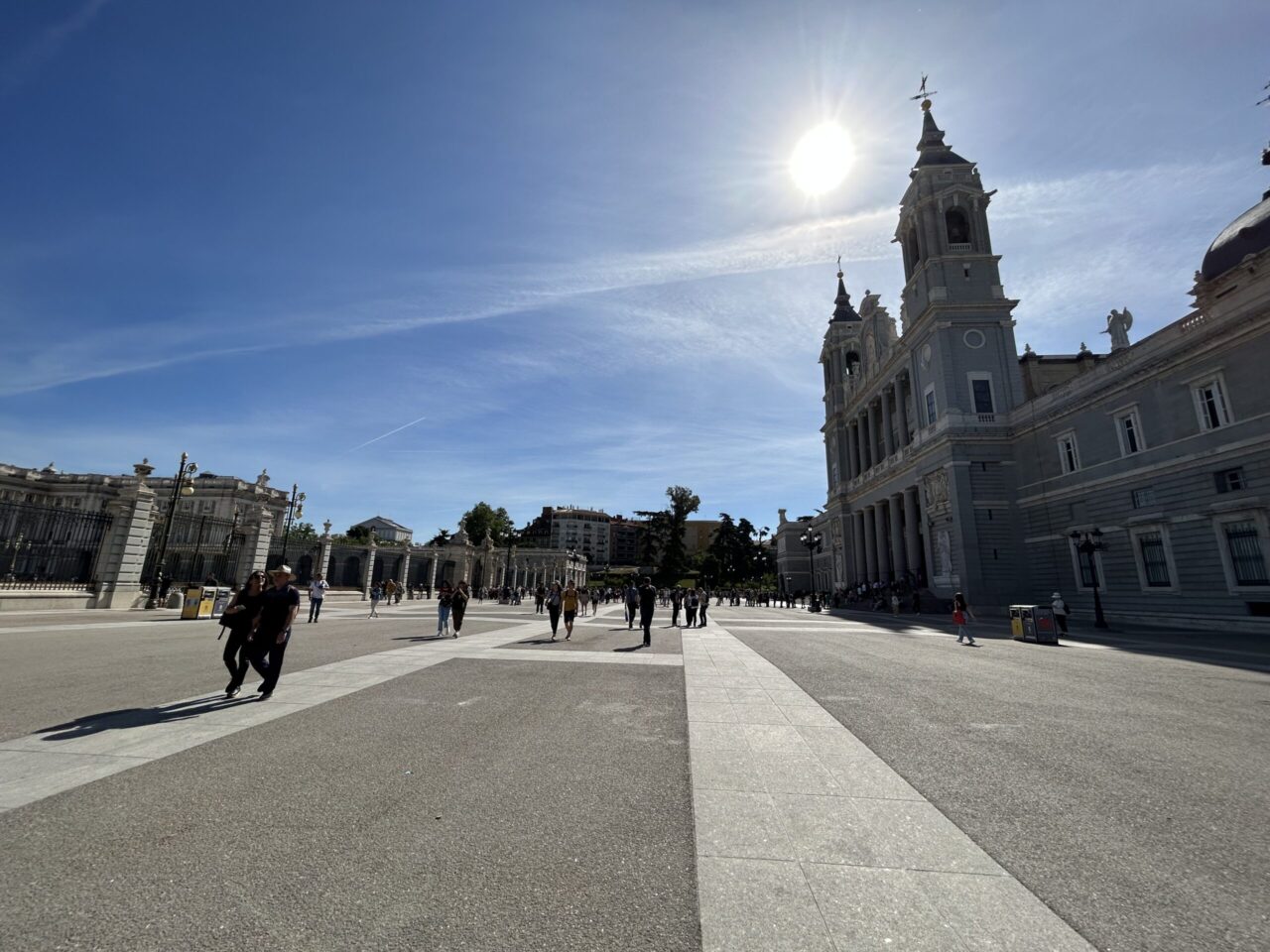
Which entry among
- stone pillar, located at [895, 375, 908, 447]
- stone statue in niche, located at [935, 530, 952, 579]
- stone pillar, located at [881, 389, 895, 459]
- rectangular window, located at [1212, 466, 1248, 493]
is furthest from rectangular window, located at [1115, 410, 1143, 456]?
stone pillar, located at [881, 389, 895, 459]

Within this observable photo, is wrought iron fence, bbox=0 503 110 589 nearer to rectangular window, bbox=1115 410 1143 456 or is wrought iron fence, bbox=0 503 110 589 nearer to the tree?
rectangular window, bbox=1115 410 1143 456

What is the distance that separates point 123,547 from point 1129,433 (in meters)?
42.6

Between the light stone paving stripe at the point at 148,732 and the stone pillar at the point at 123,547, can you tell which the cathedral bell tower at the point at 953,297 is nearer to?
the light stone paving stripe at the point at 148,732

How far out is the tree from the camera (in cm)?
9400

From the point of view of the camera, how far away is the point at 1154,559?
23500 millimetres

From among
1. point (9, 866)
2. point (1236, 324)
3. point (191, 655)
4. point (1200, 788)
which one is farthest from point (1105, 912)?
point (1236, 324)

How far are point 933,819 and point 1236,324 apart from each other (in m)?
27.1

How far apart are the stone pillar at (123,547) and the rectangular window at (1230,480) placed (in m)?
40.9

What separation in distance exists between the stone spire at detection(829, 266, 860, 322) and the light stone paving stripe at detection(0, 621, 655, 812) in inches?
2653

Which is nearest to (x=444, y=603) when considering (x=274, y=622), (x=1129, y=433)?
(x=274, y=622)

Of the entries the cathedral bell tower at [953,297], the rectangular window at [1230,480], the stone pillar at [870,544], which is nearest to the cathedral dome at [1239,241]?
the cathedral bell tower at [953,297]

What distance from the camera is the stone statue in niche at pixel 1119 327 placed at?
4098 cm

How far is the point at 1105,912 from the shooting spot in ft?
8.61

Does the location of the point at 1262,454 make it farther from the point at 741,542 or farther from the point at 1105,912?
the point at 741,542
